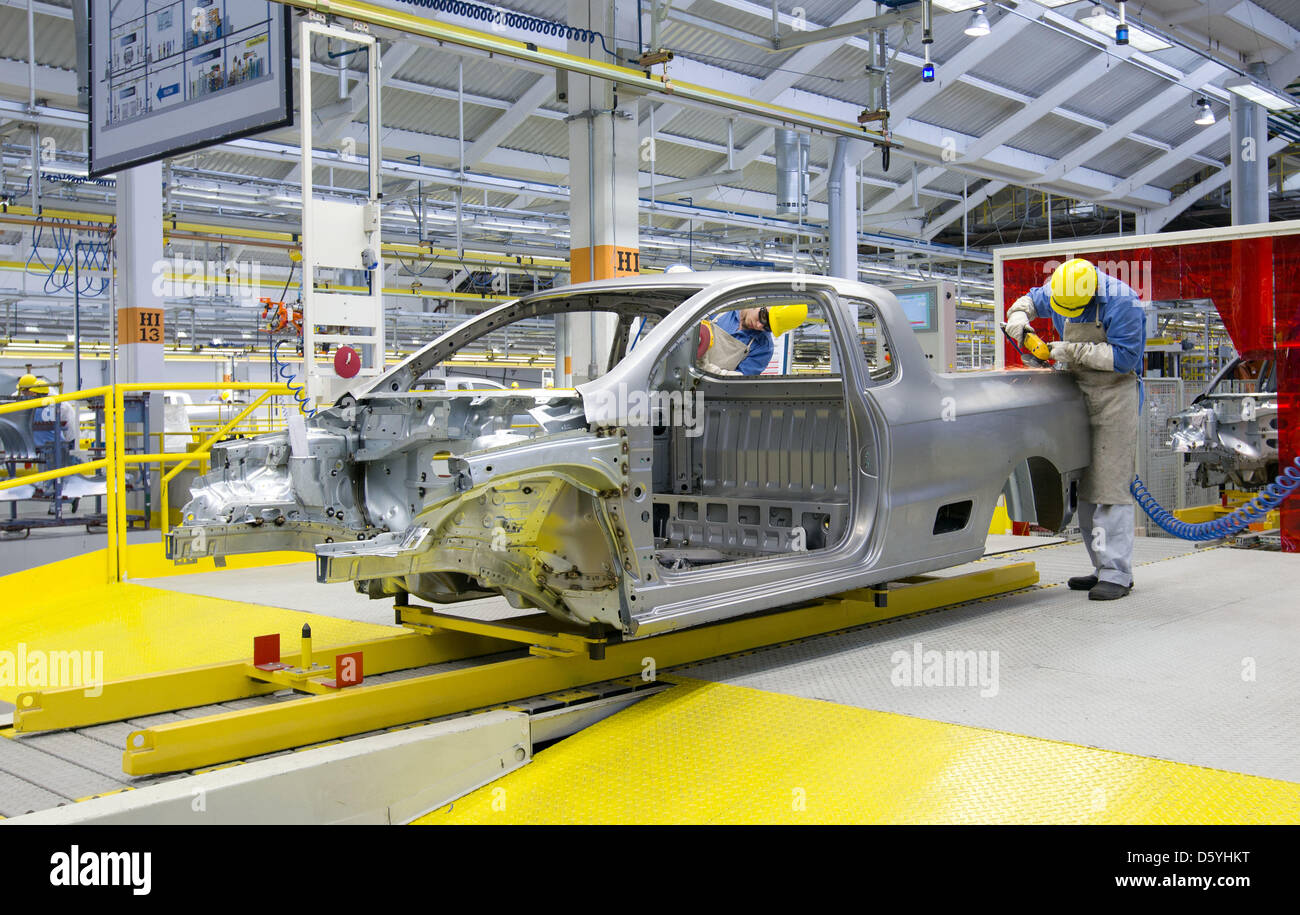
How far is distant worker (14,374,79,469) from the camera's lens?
11227 mm

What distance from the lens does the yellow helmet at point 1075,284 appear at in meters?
5.52

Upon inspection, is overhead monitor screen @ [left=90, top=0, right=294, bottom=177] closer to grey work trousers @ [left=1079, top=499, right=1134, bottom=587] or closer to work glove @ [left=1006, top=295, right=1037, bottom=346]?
work glove @ [left=1006, top=295, right=1037, bottom=346]

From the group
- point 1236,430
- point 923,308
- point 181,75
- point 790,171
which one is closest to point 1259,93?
point 790,171

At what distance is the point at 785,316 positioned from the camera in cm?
593

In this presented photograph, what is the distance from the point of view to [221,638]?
5020 millimetres

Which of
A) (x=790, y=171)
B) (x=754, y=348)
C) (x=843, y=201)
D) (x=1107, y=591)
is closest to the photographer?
(x=1107, y=591)

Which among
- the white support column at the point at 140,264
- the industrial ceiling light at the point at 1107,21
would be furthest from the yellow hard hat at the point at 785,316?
the white support column at the point at 140,264

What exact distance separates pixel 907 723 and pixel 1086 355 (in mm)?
2892

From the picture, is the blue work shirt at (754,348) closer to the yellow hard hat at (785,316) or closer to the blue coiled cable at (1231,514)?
the yellow hard hat at (785,316)

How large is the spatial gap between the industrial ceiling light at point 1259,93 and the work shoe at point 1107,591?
9.19 meters

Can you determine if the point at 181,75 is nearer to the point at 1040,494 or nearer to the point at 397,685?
the point at 397,685

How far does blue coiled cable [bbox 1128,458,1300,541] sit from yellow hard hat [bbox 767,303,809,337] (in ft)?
7.75
